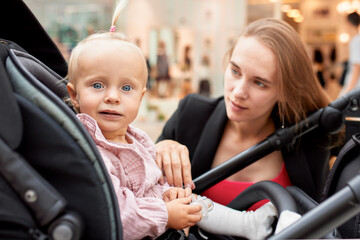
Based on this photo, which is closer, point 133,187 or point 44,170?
point 44,170

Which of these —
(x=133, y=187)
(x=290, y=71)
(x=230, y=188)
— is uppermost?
(x=290, y=71)

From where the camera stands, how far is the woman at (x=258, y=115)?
1343 mm

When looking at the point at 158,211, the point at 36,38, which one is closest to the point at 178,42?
the point at 36,38

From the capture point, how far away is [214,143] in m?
1.52

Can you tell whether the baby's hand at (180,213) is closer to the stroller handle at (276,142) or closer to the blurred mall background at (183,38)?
the stroller handle at (276,142)

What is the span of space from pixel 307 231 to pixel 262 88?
681 millimetres

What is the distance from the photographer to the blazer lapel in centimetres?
150

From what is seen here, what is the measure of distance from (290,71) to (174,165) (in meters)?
0.55

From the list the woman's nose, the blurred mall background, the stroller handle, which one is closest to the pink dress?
the stroller handle

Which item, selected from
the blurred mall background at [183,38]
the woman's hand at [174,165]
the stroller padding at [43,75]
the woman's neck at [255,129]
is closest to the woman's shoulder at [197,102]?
the woman's neck at [255,129]

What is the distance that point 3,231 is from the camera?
0.61 m

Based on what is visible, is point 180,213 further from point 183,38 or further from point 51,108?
point 183,38

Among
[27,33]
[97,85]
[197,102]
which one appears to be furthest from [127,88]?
[197,102]

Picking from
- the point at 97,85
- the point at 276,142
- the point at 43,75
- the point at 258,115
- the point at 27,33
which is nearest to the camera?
the point at 97,85
